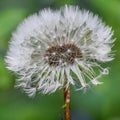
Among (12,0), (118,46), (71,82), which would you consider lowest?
(71,82)

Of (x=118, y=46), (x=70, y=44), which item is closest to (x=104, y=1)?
(x=118, y=46)

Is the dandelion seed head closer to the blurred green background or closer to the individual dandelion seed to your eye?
the individual dandelion seed

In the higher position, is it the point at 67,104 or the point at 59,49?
the point at 59,49

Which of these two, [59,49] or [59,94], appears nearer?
[59,49]

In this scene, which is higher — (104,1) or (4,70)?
(104,1)

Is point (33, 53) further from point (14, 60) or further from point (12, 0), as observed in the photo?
point (12, 0)

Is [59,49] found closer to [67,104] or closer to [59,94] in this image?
[67,104]

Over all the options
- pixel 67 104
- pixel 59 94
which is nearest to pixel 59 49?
pixel 67 104
